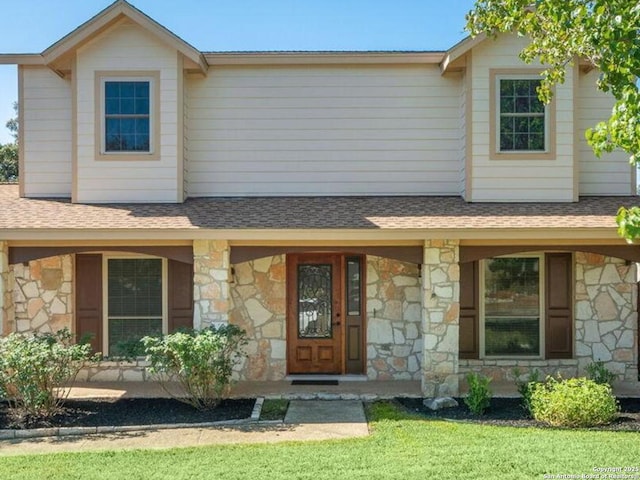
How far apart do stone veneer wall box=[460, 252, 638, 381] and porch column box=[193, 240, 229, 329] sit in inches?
167

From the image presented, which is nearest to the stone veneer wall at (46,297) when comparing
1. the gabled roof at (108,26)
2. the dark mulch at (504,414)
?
the gabled roof at (108,26)

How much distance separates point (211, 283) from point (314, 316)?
2.20 m

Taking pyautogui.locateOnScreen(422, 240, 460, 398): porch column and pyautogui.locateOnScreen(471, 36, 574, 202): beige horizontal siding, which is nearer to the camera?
pyautogui.locateOnScreen(422, 240, 460, 398): porch column

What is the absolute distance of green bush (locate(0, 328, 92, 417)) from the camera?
7578mm

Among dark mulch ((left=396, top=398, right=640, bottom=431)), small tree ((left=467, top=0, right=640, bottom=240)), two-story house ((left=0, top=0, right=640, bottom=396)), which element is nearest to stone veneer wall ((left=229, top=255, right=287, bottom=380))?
two-story house ((left=0, top=0, right=640, bottom=396))

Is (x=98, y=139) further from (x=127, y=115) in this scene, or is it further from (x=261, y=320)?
(x=261, y=320)

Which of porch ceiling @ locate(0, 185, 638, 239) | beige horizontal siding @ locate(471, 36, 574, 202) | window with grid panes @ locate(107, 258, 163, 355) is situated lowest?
window with grid panes @ locate(107, 258, 163, 355)

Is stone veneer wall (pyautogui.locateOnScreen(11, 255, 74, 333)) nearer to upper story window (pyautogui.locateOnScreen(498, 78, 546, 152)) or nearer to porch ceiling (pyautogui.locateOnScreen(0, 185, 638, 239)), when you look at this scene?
porch ceiling (pyautogui.locateOnScreen(0, 185, 638, 239))

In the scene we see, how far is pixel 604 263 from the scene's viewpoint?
10.1 m

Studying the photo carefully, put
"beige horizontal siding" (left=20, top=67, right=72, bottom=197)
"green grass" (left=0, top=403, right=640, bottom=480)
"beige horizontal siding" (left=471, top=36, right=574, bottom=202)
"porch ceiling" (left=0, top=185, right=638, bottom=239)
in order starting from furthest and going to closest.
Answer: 1. "beige horizontal siding" (left=20, top=67, right=72, bottom=197)
2. "beige horizontal siding" (left=471, top=36, right=574, bottom=202)
3. "porch ceiling" (left=0, top=185, right=638, bottom=239)
4. "green grass" (left=0, top=403, right=640, bottom=480)

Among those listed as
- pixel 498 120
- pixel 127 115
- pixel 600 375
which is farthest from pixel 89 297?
pixel 600 375

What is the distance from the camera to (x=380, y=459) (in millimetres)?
6121

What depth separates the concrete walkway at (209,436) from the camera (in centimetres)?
680

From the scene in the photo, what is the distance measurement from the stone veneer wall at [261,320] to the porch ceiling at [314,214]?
119 centimetres
